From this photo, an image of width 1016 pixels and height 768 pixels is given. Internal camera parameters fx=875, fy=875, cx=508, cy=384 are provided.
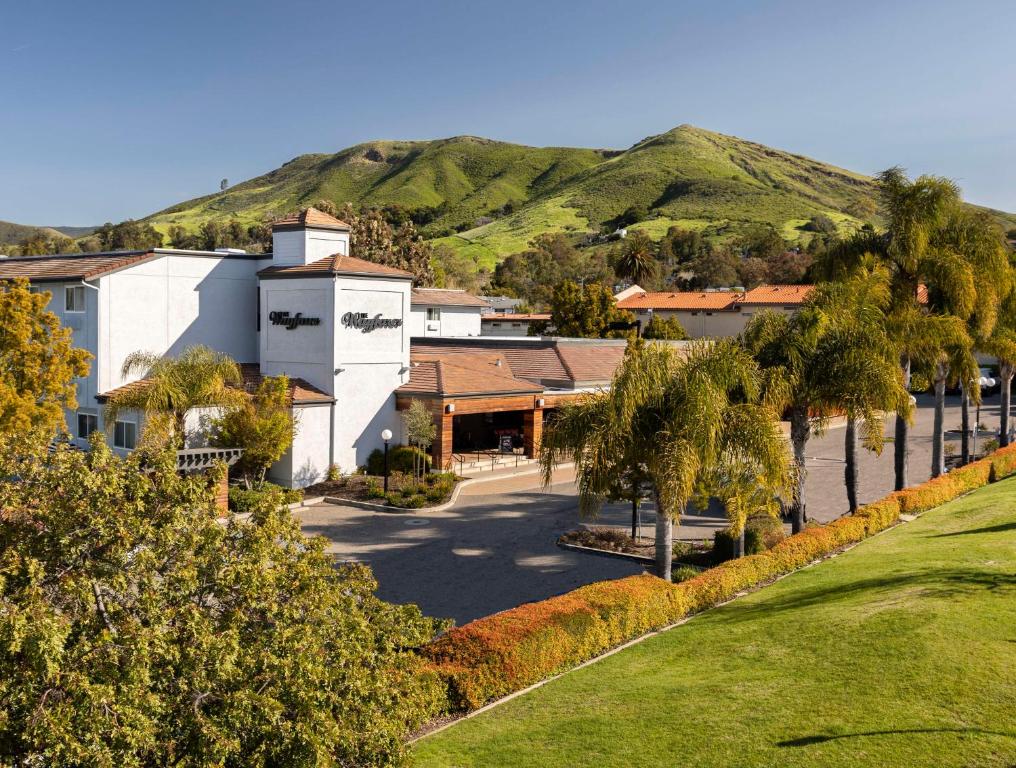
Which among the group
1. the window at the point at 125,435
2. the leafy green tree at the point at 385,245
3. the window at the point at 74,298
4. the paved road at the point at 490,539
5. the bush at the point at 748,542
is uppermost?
the leafy green tree at the point at 385,245

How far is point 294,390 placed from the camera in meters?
32.5

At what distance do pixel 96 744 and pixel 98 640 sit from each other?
0.78 metres

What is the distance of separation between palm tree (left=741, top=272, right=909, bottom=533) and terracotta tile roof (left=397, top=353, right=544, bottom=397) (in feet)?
48.2

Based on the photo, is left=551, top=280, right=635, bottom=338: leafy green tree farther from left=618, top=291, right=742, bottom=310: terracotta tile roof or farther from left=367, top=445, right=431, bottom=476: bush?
left=367, top=445, right=431, bottom=476: bush

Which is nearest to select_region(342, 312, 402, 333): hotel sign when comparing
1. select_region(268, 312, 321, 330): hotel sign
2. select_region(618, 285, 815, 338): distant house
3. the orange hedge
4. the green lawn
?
select_region(268, 312, 321, 330): hotel sign

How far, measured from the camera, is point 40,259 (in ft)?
122

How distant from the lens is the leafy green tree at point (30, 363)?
2283 cm

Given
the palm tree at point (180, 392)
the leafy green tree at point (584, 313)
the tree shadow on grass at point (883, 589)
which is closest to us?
the tree shadow on grass at point (883, 589)

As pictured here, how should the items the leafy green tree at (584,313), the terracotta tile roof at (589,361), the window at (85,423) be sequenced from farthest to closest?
the leafy green tree at (584,313), the terracotta tile roof at (589,361), the window at (85,423)

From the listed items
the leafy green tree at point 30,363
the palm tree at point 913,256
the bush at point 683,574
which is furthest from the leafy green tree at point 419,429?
the palm tree at point 913,256

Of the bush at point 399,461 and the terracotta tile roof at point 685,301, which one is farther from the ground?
the terracotta tile roof at point 685,301

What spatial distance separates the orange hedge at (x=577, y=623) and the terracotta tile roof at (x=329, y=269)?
19624mm

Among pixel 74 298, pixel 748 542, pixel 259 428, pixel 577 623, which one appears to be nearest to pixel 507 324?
pixel 74 298

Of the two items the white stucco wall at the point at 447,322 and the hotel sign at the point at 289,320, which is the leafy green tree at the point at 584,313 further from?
the hotel sign at the point at 289,320
